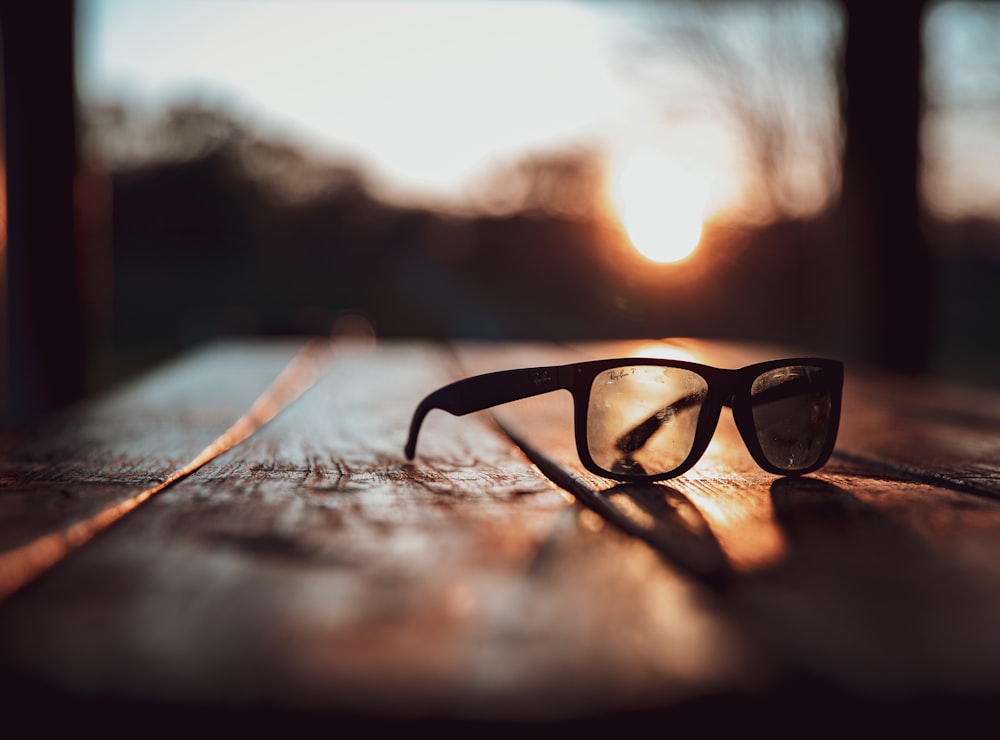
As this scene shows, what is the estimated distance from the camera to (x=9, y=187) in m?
2.32

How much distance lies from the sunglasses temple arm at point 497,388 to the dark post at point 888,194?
3132 millimetres

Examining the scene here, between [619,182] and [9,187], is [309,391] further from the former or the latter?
[619,182]

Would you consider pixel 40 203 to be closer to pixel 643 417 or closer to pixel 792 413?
pixel 643 417

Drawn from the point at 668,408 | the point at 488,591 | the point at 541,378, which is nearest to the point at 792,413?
the point at 668,408

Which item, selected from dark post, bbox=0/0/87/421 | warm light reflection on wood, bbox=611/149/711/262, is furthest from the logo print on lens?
warm light reflection on wood, bbox=611/149/711/262

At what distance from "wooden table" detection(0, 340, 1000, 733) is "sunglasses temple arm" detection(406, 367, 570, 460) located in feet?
0.23

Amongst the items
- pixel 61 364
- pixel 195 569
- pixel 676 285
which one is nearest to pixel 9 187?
pixel 61 364

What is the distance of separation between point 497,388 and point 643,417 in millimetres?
165

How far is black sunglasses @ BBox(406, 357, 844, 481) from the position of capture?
0.81 metres

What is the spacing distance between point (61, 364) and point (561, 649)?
8.47 feet

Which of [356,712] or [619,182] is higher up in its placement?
[619,182]

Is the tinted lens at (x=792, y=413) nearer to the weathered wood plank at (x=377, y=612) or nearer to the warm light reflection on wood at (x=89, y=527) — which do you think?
the weathered wood plank at (x=377, y=612)

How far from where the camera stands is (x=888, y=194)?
350 centimetres

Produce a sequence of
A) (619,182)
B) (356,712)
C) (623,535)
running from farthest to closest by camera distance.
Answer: (619,182)
(623,535)
(356,712)
